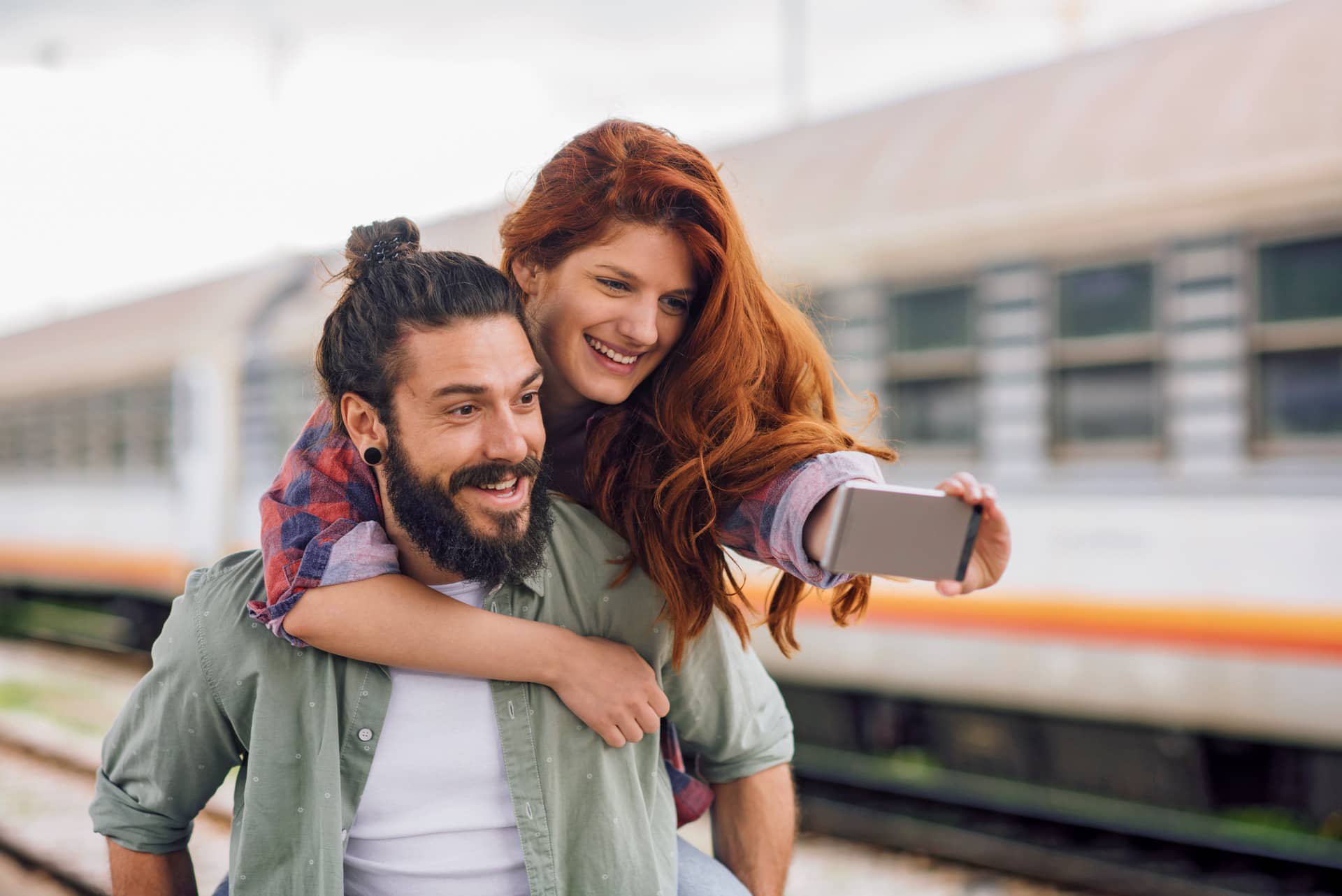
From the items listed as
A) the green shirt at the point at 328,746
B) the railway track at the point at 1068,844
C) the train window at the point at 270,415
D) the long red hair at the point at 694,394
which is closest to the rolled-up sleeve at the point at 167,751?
the green shirt at the point at 328,746

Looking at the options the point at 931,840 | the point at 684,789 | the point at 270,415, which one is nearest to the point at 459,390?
the point at 684,789

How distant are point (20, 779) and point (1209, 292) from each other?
228 inches

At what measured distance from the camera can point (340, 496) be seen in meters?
1.70

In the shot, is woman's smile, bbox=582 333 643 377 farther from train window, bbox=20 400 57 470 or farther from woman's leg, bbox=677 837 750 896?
train window, bbox=20 400 57 470

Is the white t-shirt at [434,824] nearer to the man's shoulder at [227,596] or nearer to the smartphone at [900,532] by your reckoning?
the man's shoulder at [227,596]

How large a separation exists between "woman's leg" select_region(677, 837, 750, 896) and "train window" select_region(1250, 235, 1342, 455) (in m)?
3.92

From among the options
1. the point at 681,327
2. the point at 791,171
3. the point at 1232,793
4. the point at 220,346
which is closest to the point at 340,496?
the point at 681,327

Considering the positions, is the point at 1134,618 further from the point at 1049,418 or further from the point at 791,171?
the point at 791,171

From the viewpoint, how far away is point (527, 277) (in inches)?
75.3

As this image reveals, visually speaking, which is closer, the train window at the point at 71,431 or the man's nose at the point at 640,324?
the man's nose at the point at 640,324

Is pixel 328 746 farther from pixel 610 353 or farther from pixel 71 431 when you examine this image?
pixel 71 431

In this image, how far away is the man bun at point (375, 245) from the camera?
1666 millimetres

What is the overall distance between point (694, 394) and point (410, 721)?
0.61 metres

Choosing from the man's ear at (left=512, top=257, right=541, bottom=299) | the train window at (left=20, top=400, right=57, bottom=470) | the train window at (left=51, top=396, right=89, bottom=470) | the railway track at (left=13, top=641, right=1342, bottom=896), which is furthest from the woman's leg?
the train window at (left=20, top=400, right=57, bottom=470)
